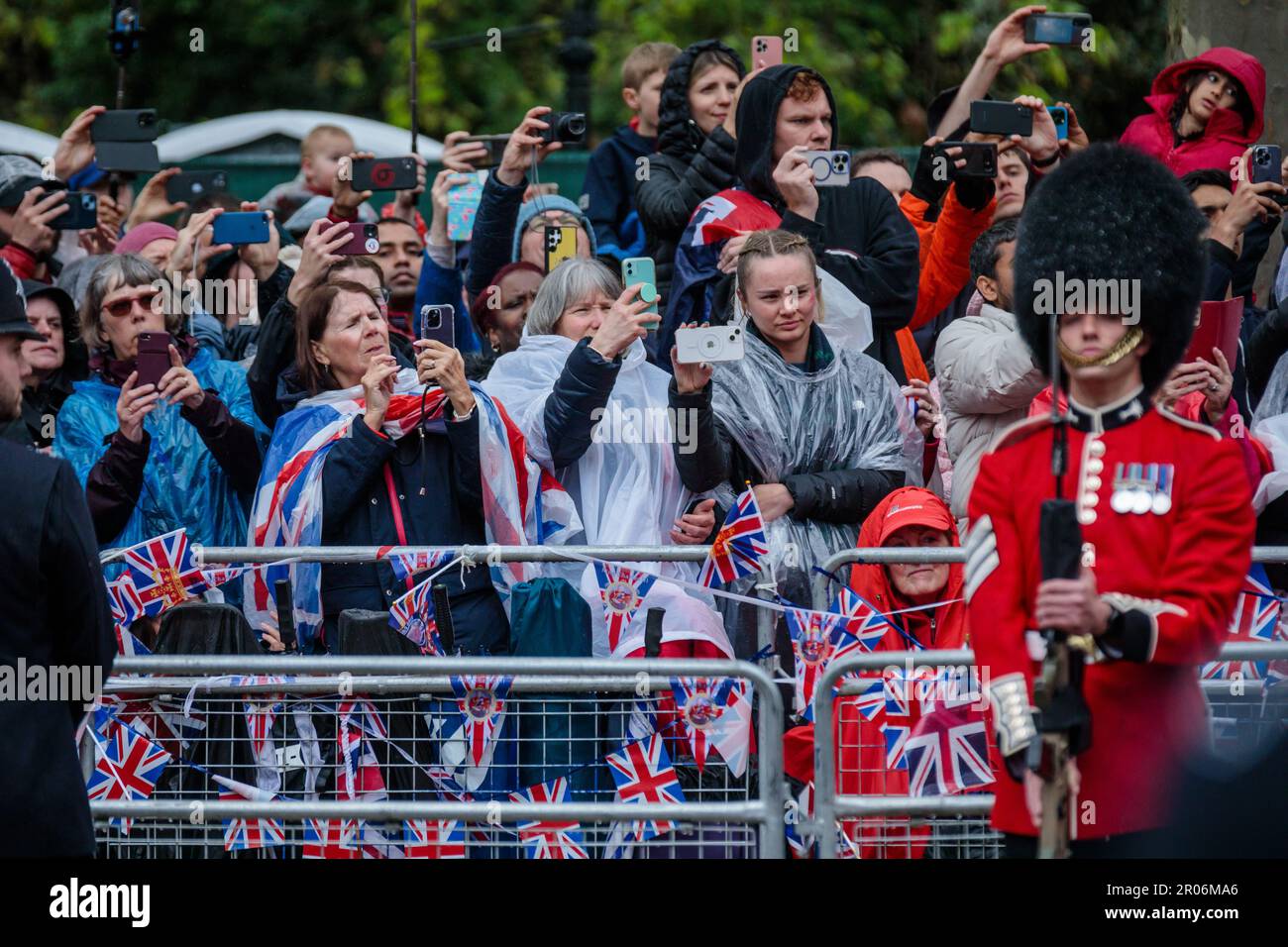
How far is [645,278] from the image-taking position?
21.2ft

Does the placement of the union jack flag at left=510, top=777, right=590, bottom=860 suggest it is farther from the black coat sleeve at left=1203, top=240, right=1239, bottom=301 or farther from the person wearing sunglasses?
the black coat sleeve at left=1203, top=240, right=1239, bottom=301

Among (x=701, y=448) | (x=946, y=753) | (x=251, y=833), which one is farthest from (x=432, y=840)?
(x=701, y=448)

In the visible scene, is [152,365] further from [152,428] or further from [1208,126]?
[1208,126]

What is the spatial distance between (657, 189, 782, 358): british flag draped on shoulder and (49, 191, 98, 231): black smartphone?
229cm

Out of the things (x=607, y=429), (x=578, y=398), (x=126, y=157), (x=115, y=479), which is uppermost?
(x=126, y=157)

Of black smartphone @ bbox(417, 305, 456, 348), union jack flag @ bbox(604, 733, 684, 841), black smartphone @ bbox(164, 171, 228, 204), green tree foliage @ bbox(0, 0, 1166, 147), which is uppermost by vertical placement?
green tree foliage @ bbox(0, 0, 1166, 147)

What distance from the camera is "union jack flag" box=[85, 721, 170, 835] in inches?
216

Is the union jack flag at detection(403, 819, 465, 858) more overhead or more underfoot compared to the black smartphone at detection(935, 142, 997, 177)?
more underfoot

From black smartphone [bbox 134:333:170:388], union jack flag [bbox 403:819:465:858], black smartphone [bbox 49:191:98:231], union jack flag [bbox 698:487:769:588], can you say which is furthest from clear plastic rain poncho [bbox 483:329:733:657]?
black smartphone [bbox 49:191:98:231]

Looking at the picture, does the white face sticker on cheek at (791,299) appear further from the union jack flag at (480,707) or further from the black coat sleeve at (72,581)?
the black coat sleeve at (72,581)

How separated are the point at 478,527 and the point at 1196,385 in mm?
2255

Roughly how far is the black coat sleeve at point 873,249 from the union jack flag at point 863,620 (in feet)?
5.65

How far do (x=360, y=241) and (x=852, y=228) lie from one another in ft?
5.85

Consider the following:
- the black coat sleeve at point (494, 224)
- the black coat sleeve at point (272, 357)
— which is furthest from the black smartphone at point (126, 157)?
the black coat sleeve at point (494, 224)
